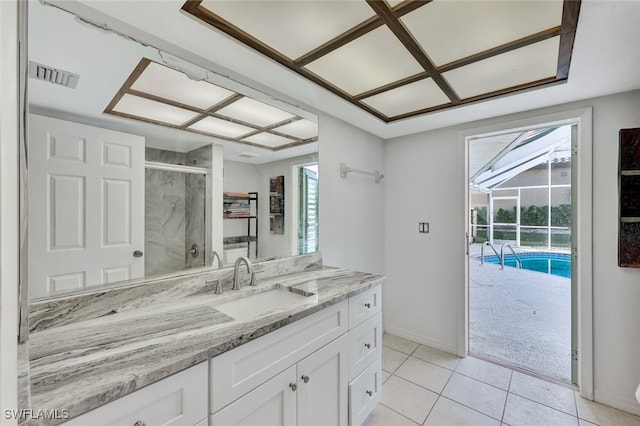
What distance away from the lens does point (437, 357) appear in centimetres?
240

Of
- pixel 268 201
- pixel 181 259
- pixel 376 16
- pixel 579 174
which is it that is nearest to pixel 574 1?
pixel 376 16

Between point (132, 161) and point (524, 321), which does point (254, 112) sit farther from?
point (524, 321)

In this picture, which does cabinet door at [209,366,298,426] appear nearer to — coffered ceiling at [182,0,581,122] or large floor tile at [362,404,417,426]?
large floor tile at [362,404,417,426]

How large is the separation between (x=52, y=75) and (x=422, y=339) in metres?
3.20

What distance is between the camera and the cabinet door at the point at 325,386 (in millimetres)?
1190

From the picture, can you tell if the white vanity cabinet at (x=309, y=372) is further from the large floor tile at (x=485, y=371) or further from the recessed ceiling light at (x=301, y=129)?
the recessed ceiling light at (x=301, y=129)

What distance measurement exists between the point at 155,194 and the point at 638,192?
2.88 m

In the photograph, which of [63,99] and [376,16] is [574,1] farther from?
[63,99]

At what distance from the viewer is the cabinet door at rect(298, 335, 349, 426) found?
1190mm

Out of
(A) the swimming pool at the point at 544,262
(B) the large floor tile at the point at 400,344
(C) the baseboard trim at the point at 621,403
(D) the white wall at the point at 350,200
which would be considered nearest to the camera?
(C) the baseboard trim at the point at 621,403

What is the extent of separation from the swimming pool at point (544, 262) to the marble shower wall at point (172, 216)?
6.77 metres

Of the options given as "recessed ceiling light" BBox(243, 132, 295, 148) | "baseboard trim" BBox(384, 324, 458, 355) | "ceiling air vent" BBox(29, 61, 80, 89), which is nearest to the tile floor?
"baseboard trim" BBox(384, 324, 458, 355)

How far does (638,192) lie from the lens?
1.69 metres

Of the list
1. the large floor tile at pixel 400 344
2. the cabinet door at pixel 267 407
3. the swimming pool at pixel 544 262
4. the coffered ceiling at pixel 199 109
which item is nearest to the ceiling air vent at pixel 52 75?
the coffered ceiling at pixel 199 109
